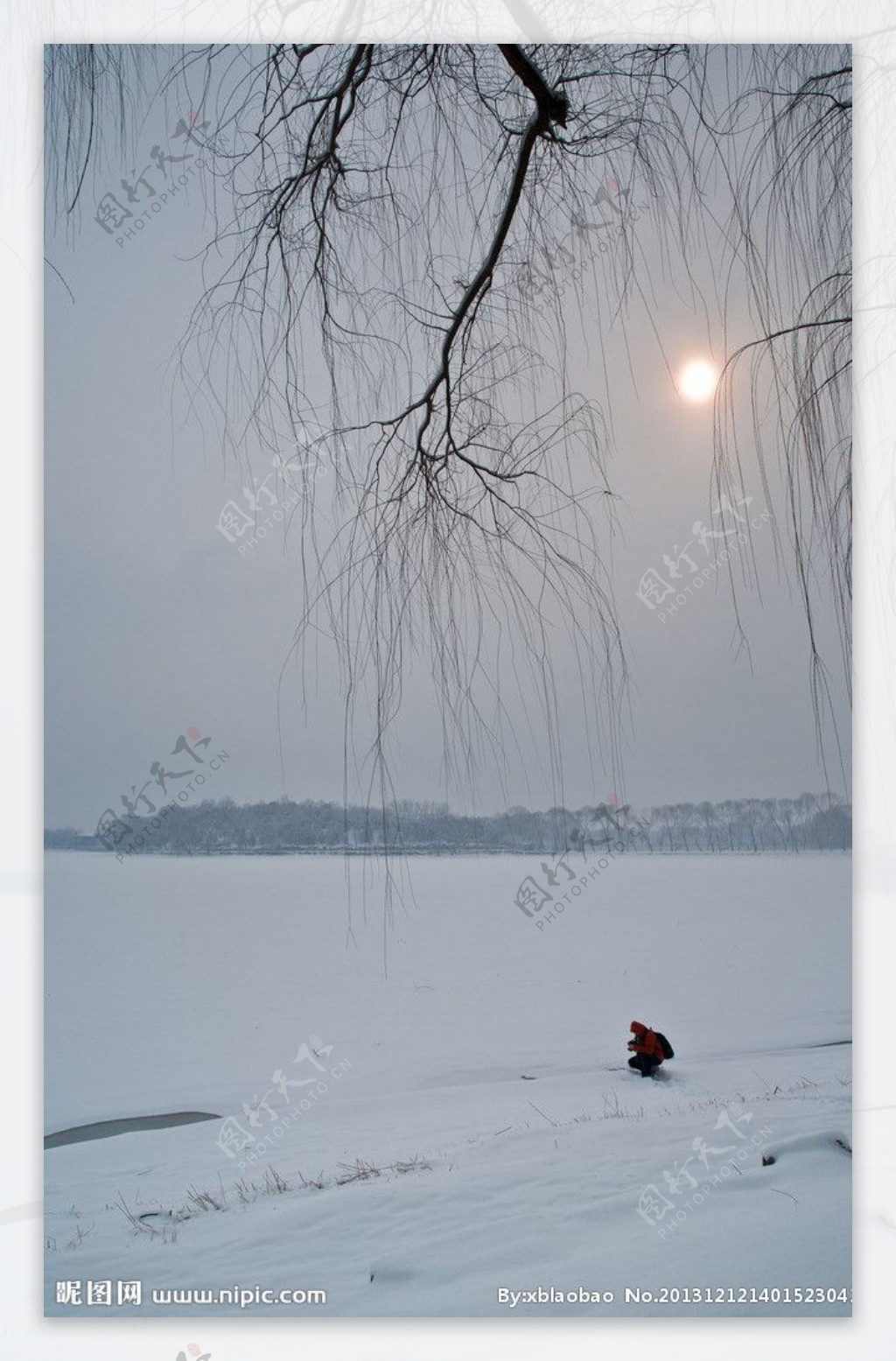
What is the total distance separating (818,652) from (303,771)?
0.92 metres

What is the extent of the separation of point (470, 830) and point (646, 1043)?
0.47 meters

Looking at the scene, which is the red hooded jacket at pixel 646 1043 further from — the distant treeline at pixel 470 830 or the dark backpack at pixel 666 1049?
the distant treeline at pixel 470 830

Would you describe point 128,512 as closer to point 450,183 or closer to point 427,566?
point 427,566

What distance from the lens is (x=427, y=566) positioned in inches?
65.9

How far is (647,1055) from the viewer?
5.41 feet

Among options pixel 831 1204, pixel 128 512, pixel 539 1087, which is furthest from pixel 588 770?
pixel 128 512

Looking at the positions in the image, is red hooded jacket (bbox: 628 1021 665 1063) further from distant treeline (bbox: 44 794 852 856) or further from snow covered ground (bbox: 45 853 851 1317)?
distant treeline (bbox: 44 794 852 856)

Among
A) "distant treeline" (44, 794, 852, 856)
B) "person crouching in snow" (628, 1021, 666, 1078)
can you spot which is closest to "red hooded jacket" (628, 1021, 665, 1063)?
"person crouching in snow" (628, 1021, 666, 1078)

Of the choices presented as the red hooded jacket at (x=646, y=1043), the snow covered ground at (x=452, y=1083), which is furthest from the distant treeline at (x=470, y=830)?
the red hooded jacket at (x=646, y=1043)

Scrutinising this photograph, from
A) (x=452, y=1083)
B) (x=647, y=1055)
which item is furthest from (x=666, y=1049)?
(x=452, y=1083)

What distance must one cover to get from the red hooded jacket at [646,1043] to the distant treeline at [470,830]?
308 mm

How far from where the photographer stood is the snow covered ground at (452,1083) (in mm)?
1569

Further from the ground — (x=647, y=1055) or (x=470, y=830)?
(x=470, y=830)

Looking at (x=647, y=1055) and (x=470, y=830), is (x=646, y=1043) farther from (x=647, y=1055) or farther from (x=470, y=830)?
(x=470, y=830)
